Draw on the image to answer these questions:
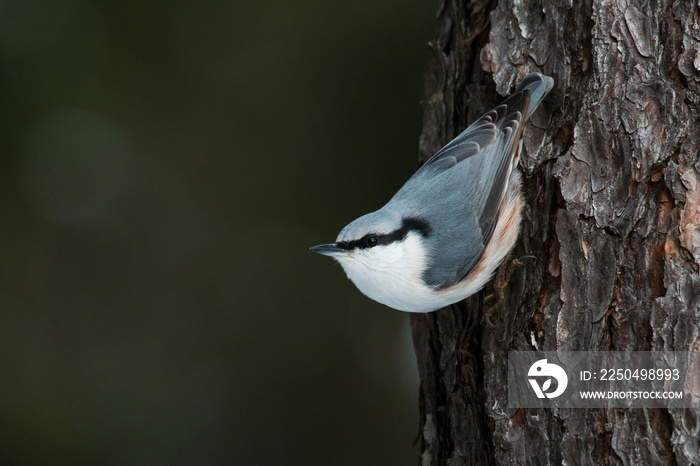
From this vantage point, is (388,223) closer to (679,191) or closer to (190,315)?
(679,191)

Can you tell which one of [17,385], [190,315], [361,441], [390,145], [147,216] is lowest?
[361,441]

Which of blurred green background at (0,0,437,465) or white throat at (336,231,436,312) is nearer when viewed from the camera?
white throat at (336,231,436,312)

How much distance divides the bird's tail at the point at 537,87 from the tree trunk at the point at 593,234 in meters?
0.03

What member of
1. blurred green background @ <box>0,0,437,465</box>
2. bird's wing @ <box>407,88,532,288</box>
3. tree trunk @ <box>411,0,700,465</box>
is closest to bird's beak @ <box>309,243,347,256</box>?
bird's wing @ <box>407,88,532,288</box>

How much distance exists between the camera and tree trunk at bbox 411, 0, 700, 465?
1508mm

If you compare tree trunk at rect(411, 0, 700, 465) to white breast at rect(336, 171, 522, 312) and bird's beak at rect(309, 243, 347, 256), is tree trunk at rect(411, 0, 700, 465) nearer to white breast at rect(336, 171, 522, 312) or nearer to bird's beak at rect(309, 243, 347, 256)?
white breast at rect(336, 171, 522, 312)

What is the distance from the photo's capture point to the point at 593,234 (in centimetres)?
165

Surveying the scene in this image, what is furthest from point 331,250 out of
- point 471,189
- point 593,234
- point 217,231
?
point 217,231

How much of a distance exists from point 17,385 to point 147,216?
1000 millimetres

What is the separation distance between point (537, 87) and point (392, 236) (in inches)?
25.9

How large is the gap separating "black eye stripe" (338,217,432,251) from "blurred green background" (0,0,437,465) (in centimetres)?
118

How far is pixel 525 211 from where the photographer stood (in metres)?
1.93

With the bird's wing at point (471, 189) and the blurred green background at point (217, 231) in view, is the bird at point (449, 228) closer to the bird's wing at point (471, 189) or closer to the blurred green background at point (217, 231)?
the bird's wing at point (471, 189)

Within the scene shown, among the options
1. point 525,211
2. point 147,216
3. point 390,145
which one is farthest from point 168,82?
point 525,211
